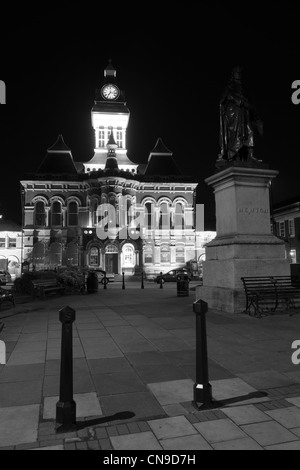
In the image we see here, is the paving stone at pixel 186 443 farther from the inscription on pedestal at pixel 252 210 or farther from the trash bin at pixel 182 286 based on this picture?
the trash bin at pixel 182 286

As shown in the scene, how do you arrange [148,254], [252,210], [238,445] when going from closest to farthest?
[238,445] → [252,210] → [148,254]

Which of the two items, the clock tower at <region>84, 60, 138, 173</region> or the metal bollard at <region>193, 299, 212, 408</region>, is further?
the clock tower at <region>84, 60, 138, 173</region>

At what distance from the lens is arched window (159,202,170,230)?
4941 centimetres

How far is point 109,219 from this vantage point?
4628 centimetres

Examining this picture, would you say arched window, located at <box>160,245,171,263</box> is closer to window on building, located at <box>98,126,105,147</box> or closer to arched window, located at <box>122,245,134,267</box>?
arched window, located at <box>122,245,134,267</box>

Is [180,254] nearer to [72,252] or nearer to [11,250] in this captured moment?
[72,252]

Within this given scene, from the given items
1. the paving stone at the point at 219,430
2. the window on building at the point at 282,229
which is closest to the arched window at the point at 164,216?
the window on building at the point at 282,229

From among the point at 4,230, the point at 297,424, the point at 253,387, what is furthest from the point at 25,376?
the point at 4,230

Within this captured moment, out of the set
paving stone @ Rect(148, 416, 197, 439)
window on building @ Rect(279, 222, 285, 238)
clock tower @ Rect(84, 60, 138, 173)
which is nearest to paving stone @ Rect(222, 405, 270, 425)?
paving stone @ Rect(148, 416, 197, 439)

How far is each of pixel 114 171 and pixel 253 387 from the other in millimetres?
43331

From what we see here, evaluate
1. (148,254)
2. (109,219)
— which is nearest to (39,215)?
(109,219)

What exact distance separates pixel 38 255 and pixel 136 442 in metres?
46.1

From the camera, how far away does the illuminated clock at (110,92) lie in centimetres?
5797
